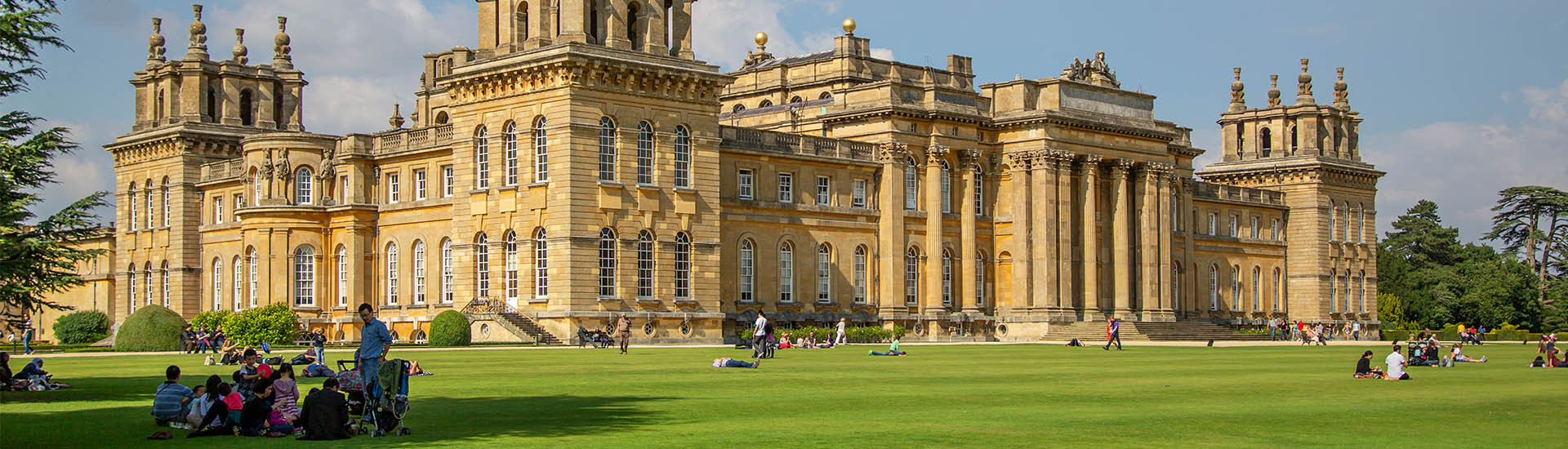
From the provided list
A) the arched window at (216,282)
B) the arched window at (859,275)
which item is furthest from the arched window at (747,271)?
the arched window at (216,282)

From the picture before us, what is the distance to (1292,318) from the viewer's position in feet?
315

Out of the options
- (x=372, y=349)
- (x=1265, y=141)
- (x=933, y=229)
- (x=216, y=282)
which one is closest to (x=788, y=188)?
(x=933, y=229)

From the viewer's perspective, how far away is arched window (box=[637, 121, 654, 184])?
59188 millimetres

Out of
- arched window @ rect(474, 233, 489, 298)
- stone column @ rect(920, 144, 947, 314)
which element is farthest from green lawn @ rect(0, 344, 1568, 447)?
stone column @ rect(920, 144, 947, 314)

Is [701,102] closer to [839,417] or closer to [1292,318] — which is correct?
[839,417]

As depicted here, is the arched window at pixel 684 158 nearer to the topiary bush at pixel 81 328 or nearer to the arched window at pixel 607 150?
the arched window at pixel 607 150

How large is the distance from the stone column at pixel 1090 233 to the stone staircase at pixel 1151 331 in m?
1.49

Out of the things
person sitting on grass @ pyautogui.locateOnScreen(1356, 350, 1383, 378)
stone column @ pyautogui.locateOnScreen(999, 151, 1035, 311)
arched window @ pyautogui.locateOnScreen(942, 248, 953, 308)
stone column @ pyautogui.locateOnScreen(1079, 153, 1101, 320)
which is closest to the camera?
person sitting on grass @ pyautogui.locateOnScreen(1356, 350, 1383, 378)

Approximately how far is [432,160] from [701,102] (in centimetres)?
1068

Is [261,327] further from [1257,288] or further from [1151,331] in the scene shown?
[1257,288]

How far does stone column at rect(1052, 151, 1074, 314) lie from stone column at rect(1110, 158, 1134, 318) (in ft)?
9.50

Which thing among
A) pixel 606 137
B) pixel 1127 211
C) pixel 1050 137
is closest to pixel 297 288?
pixel 606 137

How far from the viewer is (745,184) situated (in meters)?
66.2

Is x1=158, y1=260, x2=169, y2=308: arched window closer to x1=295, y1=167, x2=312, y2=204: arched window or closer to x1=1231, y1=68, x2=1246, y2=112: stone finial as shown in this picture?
x1=295, y1=167, x2=312, y2=204: arched window
